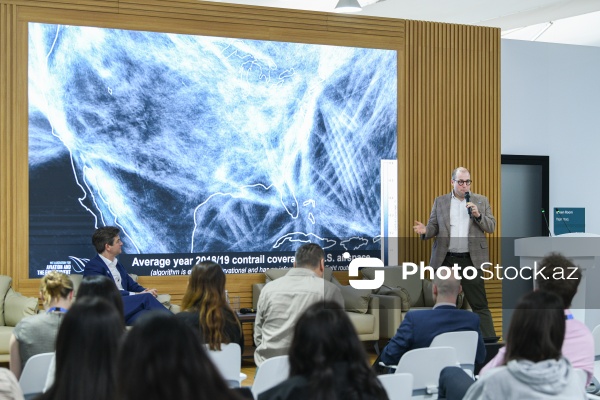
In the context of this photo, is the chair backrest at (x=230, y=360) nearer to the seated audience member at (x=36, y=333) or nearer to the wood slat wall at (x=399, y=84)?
the seated audience member at (x=36, y=333)

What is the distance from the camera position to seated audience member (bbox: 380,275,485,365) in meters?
5.03

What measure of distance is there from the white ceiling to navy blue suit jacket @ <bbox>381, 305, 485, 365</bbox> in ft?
23.8

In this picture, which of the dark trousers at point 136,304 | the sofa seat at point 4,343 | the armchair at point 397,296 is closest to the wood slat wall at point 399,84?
the armchair at point 397,296

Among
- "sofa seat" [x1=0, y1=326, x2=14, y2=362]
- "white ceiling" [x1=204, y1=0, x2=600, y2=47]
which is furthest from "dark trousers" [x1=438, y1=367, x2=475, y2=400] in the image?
"white ceiling" [x1=204, y1=0, x2=600, y2=47]

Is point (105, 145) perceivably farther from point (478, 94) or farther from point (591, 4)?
point (591, 4)

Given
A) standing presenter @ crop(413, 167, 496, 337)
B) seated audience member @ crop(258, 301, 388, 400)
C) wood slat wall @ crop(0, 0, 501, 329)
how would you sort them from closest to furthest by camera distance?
1. seated audience member @ crop(258, 301, 388, 400)
2. wood slat wall @ crop(0, 0, 501, 329)
3. standing presenter @ crop(413, 167, 496, 337)

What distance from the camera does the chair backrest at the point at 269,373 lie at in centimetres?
404

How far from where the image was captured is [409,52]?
9836mm

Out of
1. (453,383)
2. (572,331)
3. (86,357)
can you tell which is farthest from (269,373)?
(86,357)

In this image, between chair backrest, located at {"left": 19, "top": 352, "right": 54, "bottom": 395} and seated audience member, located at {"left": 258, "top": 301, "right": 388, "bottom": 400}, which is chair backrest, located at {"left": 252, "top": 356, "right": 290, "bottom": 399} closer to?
chair backrest, located at {"left": 19, "top": 352, "right": 54, "bottom": 395}

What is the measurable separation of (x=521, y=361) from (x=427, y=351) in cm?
129

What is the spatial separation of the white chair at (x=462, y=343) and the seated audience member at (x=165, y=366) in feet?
10.4

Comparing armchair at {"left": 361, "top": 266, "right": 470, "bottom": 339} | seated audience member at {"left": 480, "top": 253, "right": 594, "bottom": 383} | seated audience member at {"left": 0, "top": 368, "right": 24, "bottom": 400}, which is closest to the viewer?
seated audience member at {"left": 0, "top": 368, "right": 24, "bottom": 400}

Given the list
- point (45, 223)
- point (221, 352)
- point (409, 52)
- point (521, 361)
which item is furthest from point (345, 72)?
point (521, 361)
